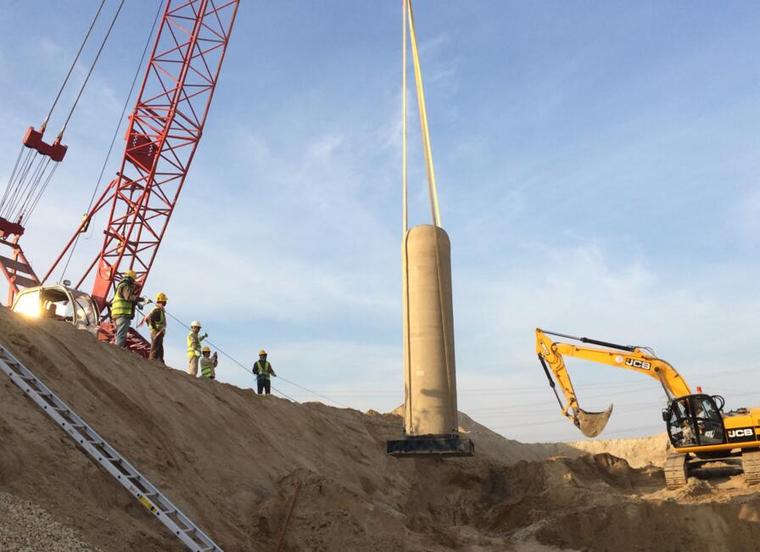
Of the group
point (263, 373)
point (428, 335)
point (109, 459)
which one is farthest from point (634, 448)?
point (109, 459)

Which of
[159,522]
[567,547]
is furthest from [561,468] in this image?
[159,522]

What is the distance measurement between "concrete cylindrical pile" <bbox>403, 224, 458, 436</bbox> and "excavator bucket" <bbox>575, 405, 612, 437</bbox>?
A: 11178 mm

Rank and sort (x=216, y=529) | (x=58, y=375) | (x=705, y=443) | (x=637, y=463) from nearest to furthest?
(x=216, y=529) < (x=58, y=375) < (x=705, y=443) < (x=637, y=463)

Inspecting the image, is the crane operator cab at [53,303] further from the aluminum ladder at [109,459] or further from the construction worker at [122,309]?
the aluminum ladder at [109,459]

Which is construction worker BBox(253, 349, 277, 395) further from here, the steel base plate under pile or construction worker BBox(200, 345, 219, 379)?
the steel base plate under pile

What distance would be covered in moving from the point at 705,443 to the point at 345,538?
12.6 metres

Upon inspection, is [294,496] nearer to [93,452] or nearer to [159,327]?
[93,452]

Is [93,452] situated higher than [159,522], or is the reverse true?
[93,452]

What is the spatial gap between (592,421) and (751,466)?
5.04 m

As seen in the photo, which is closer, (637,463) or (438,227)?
(438,227)

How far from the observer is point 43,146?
30.4 m

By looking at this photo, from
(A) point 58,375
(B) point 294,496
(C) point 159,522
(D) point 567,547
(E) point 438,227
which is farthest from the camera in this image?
(D) point 567,547

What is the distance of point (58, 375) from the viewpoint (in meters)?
10.9

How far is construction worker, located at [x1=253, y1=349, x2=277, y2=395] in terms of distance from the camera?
69.4ft
